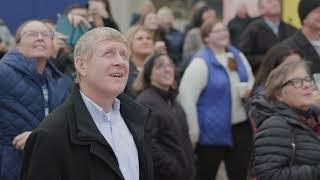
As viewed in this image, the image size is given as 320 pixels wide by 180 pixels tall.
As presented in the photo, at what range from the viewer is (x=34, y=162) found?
3305 millimetres

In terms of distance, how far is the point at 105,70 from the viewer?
342cm

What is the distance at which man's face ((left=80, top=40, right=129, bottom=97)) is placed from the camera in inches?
134

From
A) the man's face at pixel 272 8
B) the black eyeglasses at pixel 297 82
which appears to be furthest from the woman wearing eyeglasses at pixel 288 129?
the man's face at pixel 272 8

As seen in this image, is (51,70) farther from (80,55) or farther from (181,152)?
(80,55)

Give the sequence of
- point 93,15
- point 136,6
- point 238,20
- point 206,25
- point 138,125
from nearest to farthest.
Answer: point 138,125 → point 206,25 → point 93,15 → point 238,20 → point 136,6

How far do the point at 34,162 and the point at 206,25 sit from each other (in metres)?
4.59

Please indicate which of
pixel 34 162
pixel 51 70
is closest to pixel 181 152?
pixel 51 70

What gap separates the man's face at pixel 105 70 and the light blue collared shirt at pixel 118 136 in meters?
0.09

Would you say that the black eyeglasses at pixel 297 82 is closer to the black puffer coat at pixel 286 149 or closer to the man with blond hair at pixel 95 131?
the black puffer coat at pixel 286 149

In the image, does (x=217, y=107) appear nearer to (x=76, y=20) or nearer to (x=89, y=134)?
(x=76, y=20)

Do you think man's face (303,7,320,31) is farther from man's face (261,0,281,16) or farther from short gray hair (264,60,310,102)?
short gray hair (264,60,310,102)

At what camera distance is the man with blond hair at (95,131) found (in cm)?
330

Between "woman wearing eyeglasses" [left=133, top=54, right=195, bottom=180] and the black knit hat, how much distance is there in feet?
4.33

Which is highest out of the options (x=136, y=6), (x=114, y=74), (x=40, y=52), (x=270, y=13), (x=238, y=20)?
(x=114, y=74)
